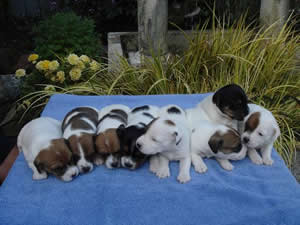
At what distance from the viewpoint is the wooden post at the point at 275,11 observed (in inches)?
237

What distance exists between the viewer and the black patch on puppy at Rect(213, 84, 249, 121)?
3.12 metres

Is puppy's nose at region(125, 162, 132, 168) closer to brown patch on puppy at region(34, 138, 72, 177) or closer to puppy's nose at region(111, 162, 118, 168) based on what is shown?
puppy's nose at region(111, 162, 118, 168)

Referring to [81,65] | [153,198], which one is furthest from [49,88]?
[153,198]

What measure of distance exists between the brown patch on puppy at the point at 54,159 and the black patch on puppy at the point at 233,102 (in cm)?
144

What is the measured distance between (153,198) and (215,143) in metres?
0.69

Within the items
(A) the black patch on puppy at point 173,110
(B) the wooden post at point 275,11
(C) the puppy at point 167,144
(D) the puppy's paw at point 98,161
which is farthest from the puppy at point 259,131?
(B) the wooden post at point 275,11

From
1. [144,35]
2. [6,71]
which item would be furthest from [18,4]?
[144,35]

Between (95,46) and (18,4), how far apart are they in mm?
5861

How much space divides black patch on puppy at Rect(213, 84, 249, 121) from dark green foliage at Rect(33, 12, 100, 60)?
3468 mm

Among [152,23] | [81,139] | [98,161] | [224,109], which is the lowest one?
[98,161]

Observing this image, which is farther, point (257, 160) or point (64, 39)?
point (64, 39)

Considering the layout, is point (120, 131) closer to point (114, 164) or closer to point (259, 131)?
point (114, 164)

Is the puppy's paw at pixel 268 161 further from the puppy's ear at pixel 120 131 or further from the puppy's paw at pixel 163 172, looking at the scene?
the puppy's ear at pixel 120 131

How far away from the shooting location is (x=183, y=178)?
288 centimetres
